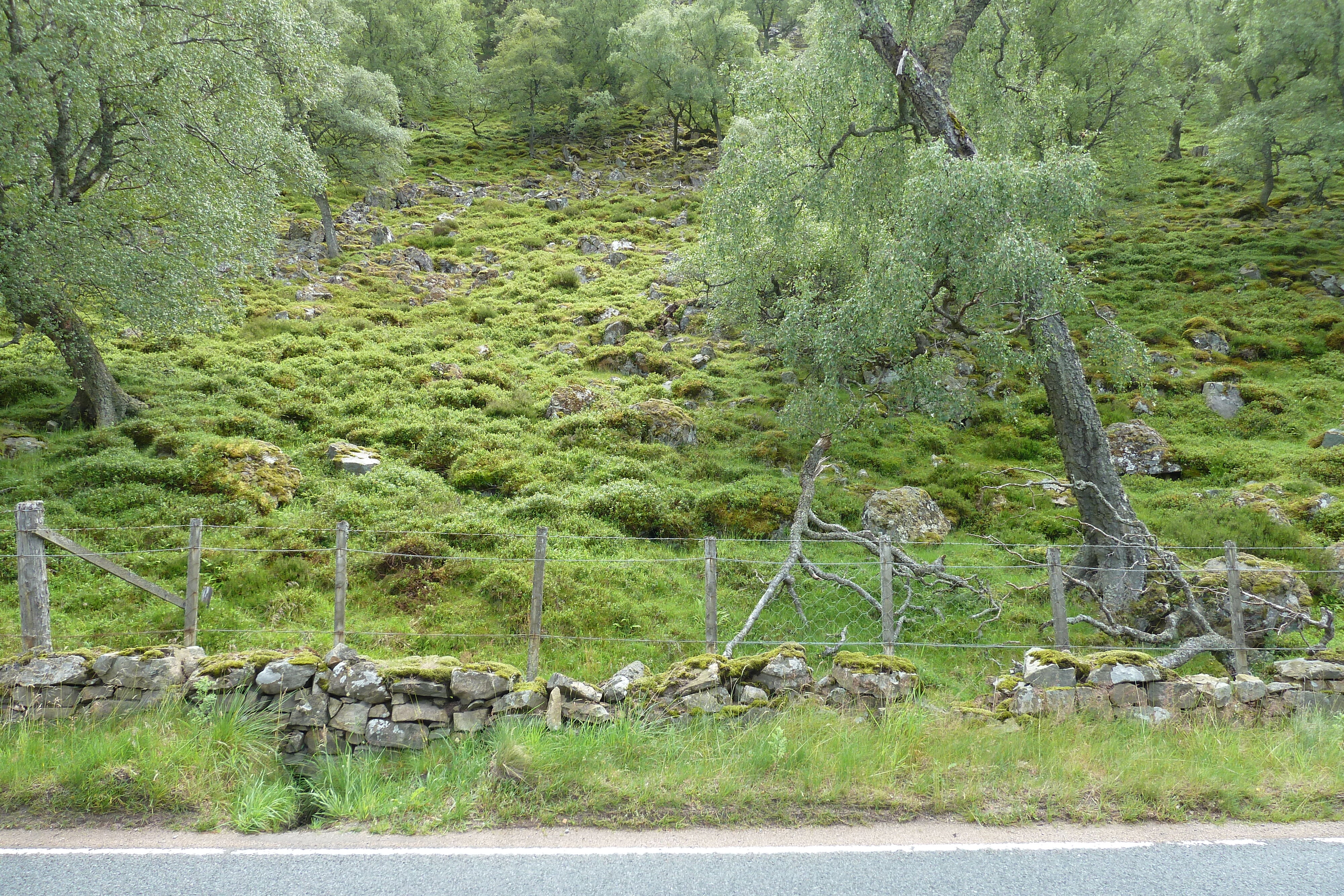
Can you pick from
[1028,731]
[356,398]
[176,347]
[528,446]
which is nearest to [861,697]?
[1028,731]

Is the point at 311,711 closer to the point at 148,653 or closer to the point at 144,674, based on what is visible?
the point at 144,674

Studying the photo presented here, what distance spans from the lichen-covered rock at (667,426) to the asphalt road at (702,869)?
14.9m

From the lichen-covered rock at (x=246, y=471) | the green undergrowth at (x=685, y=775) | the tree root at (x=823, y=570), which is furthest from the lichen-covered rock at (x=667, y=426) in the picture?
the green undergrowth at (x=685, y=775)

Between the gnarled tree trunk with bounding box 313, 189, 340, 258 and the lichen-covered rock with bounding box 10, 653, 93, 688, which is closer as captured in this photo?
the lichen-covered rock with bounding box 10, 653, 93, 688

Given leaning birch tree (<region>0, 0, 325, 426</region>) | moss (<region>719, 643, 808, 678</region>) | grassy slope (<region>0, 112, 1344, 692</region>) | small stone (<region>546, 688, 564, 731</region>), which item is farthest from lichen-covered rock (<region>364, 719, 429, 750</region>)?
leaning birch tree (<region>0, 0, 325, 426</region>)

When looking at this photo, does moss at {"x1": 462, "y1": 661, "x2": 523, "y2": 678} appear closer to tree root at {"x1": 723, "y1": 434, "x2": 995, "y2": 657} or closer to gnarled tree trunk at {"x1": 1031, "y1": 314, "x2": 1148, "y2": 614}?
tree root at {"x1": 723, "y1": 434, "x2": 995, "y2": 657}

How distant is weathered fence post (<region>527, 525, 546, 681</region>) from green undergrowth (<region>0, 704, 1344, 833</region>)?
2571mm

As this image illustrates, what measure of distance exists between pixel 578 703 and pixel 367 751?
2146 mm

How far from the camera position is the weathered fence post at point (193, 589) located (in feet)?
33.3

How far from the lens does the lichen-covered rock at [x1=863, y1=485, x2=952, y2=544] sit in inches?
628

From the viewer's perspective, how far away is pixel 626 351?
25.4 metres

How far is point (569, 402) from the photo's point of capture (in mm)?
21734

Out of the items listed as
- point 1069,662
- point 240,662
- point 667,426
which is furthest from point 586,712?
point 667,426

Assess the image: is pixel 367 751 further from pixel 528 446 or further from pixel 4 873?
pixel 528 446
